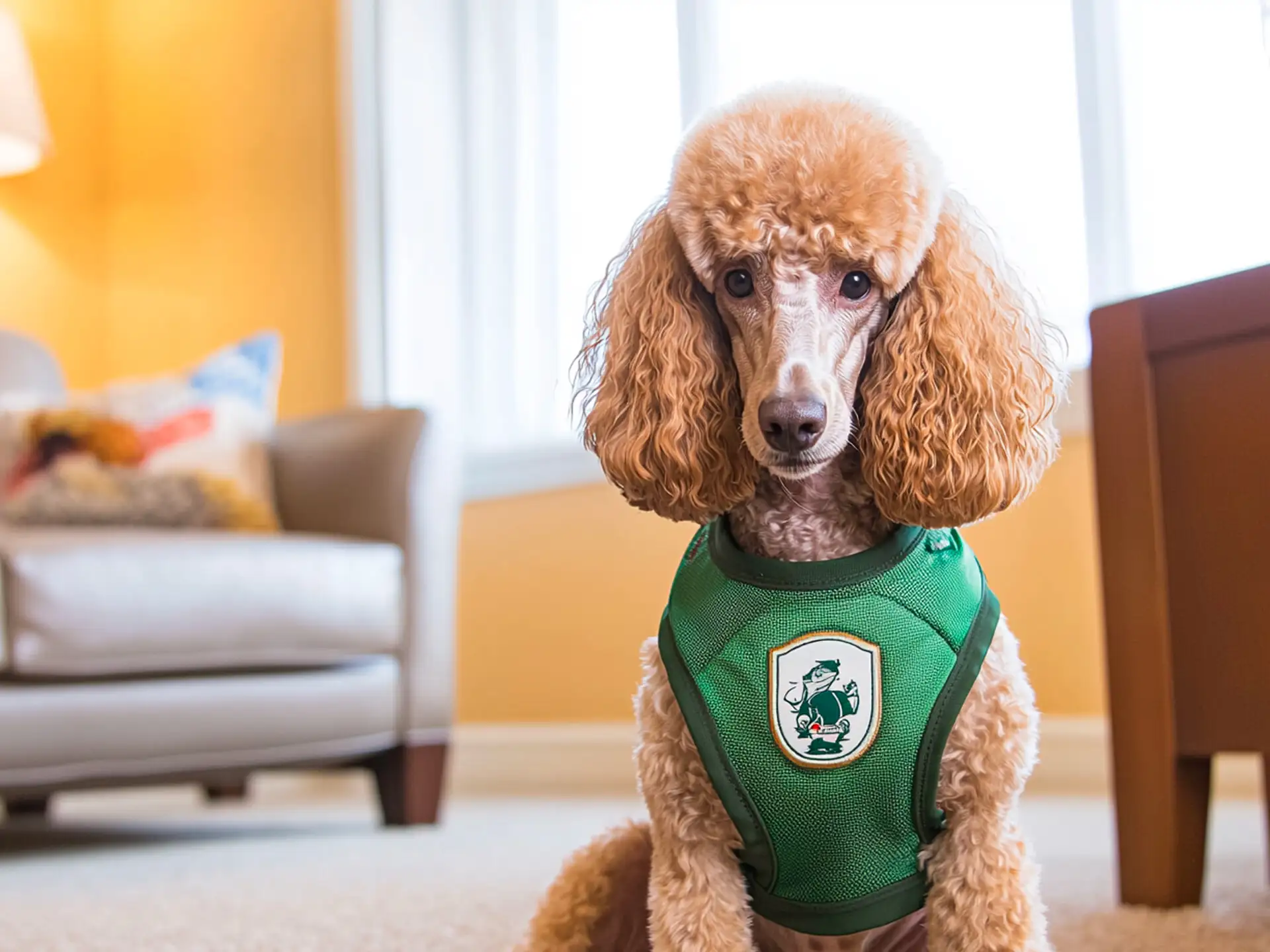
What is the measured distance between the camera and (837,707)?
877mm

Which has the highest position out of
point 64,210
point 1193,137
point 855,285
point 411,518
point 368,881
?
point 64,210

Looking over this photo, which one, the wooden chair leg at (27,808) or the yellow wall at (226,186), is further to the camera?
the yellow wall at (226,186)

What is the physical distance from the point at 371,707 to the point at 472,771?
80cm

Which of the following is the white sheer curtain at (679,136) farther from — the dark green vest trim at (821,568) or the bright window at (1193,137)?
the dark green vest trim at (821,568)

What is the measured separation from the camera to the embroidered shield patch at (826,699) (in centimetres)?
88

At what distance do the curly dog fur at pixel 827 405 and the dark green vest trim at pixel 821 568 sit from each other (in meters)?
0.02

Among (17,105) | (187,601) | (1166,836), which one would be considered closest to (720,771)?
(1166,836)

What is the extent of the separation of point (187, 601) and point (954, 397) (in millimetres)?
1428

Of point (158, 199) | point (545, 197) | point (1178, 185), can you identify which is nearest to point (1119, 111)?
point (1178, 185)

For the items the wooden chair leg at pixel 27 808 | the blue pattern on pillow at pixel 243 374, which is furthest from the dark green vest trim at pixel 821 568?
the wooden chair leg at pixel 27 808

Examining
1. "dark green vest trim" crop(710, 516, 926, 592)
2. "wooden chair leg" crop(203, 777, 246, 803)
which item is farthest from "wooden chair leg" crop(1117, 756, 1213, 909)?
"wooden chair leg" crop(203, 777, 246, 803)

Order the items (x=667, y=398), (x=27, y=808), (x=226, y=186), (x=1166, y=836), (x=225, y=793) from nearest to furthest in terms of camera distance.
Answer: (x=667, y=398) → (x=1166, y=836) → (x=27, y=808) → (x=225, y=793) → (x=226, y=186)

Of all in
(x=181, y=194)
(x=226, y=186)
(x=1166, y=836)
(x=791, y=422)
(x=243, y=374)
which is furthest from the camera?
(x=181, y=194)

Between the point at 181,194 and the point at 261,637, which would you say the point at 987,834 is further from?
the point at 181,194
